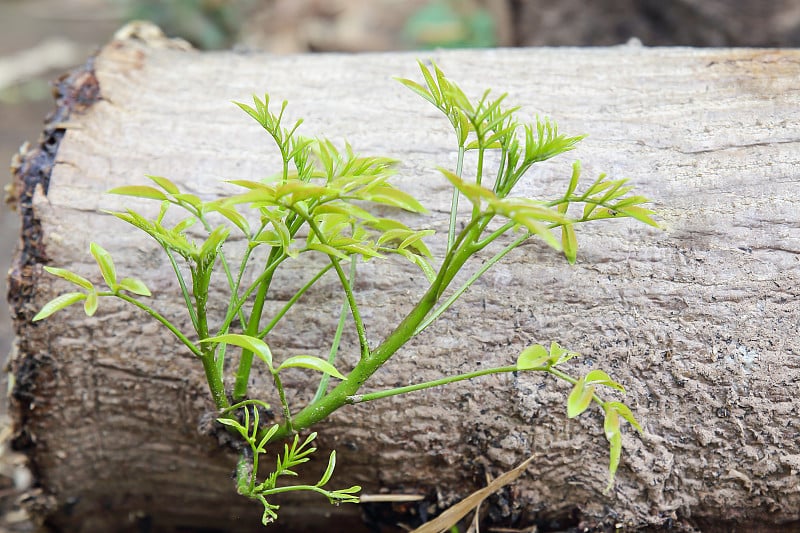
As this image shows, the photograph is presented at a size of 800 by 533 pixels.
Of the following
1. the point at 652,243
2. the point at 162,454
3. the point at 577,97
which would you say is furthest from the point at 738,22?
the point at 162,454

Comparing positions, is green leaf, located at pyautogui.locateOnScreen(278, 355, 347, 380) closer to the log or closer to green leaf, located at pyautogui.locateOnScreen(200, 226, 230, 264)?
green leaf, located at pyautogui.locateOnScreen(200, 226, 230, 264)

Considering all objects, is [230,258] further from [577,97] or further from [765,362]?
[765,362]

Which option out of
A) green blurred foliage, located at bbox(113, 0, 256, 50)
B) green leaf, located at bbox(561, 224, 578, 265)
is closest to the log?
green leaf, located at bbox(561, 224, 578, 265)

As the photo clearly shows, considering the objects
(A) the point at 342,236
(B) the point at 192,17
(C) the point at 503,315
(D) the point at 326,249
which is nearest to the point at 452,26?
(B) the point at 192,17

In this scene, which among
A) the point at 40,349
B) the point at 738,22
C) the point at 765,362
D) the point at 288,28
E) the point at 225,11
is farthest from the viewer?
the point at 288,28

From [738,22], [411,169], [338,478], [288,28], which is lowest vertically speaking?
[338,478]

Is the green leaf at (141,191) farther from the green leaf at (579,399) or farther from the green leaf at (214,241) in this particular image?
the green leaf at (579,399)

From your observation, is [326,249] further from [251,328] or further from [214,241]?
[251,328]
